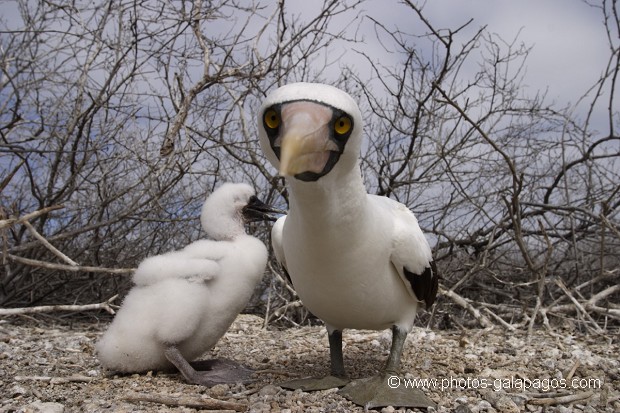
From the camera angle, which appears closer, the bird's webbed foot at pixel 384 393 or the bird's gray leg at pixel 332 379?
the bird's webbed foot at pixel 384 393

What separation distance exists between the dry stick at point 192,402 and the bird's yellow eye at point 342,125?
129cm

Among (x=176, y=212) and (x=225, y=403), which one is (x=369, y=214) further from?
(x=176, y=212)

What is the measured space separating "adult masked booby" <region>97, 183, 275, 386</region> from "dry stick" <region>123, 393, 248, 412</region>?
470 mm

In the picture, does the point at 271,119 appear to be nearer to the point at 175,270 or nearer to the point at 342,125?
the point at 342,125

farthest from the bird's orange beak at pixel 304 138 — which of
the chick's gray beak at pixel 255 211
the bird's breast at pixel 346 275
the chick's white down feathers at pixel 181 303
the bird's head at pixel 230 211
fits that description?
the chick's gray beak at pixel 255 211

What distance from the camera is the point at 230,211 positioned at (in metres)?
3.79

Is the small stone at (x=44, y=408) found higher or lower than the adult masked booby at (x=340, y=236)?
lower

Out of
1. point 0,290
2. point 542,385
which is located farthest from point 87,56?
point 542,385

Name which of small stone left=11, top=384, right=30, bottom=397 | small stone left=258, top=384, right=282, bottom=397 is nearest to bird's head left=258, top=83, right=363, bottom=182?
small stone left=258, top=384, right=282, bottom=397

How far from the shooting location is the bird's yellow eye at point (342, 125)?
221cm

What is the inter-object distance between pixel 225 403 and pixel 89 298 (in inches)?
176

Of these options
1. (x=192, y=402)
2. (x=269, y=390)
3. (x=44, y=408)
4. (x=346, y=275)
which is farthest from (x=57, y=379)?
(x=346, y=275)

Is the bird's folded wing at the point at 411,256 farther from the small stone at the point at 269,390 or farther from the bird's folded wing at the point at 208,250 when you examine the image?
the bird's folded wing at the point at 208,250

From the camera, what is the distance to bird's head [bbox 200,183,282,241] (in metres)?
3.71
